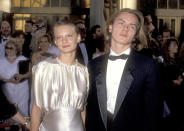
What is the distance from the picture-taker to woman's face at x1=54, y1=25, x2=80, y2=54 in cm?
241

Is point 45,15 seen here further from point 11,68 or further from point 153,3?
point 11,68

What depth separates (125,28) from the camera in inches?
86.3

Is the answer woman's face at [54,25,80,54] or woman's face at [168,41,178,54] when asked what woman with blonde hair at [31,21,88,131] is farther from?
woman's face at [168,41,178,54]

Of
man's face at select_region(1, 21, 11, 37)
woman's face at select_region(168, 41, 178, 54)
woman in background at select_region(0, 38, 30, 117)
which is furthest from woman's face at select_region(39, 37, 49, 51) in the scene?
woman's face at select_region(168, 41, 178, 54)

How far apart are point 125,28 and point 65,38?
1.61 ft

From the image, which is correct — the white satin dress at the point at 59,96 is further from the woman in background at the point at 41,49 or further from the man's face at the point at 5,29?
the man's face at the point at 5,29

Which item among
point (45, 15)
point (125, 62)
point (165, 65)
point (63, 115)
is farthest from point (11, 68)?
point (45, 15)

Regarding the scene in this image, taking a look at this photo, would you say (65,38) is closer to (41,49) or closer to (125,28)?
(125,28)

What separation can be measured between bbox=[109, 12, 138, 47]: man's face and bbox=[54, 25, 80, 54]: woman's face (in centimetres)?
37

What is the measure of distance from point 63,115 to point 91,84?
334mm

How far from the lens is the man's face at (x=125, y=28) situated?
219 centimetres

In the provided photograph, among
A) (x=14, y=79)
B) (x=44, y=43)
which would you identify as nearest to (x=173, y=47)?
(x=44, y=43)

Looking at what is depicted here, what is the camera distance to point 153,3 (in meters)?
11.2

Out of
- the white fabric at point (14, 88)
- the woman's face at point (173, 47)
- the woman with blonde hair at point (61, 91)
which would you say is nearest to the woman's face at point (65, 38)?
the woman with blonde hair at point (61, 91)
